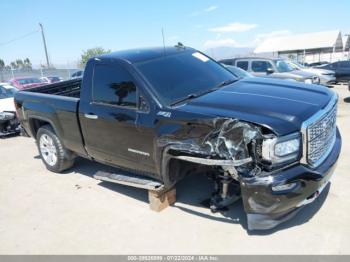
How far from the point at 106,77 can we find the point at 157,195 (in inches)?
67.0

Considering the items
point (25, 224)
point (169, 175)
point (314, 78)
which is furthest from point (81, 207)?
point (314, 78)

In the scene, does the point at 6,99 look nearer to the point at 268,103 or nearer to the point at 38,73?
the point at 268,103

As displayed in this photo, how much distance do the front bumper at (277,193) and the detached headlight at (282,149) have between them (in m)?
0.11

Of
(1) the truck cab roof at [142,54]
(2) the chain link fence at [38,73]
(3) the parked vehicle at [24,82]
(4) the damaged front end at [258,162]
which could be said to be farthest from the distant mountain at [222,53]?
(2) the chain link fence at [38,73]

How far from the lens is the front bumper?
3211 mm

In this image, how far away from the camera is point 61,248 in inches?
149

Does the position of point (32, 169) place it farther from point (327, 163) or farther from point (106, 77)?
point (327, 163)

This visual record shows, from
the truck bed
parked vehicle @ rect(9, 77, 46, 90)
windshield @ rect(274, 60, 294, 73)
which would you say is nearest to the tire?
the truck bed

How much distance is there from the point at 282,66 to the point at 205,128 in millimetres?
11285

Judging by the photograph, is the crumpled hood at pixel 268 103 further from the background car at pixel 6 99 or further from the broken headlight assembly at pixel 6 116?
the background car at pixel 6 99

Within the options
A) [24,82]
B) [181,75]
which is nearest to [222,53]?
[24,82]

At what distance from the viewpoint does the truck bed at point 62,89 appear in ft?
21.8

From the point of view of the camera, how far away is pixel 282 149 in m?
3.21

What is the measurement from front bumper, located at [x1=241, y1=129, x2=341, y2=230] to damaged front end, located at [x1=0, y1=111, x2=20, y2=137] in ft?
26.1
